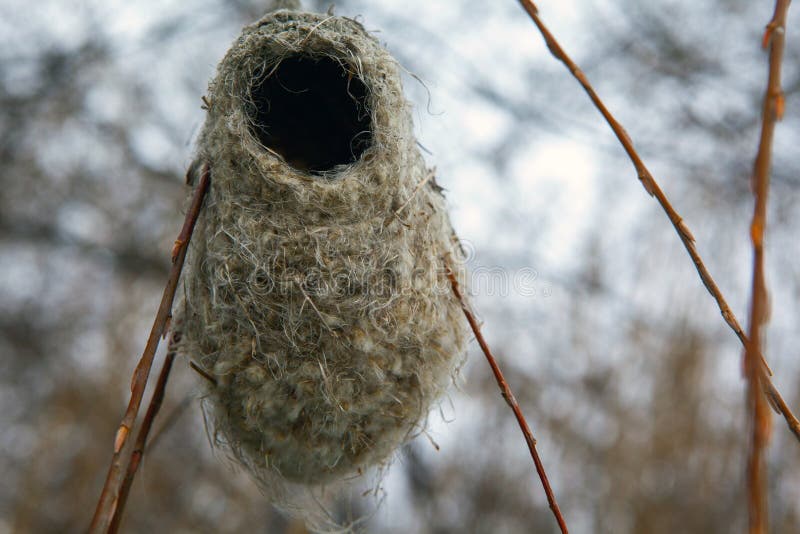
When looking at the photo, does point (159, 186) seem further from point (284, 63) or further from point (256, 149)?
point (256, 149)

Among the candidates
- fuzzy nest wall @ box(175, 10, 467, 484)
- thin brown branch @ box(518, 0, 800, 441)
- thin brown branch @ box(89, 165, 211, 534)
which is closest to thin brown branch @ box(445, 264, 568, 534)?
fuzzy nest wall @ box(175, 10, 467, 484)

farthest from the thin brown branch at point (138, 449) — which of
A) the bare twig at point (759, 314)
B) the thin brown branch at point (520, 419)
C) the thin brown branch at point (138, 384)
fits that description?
the bare twig at point (759, 314)

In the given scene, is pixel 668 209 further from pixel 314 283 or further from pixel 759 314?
pixel 314 283

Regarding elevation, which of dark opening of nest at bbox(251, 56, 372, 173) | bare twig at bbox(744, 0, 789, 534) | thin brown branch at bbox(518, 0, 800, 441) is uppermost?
dark opening of nest at bbox(251, 56, 372, 173)

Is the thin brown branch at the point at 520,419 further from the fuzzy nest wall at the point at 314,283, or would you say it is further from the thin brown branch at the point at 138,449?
the thin brown branch at the point at 138,449

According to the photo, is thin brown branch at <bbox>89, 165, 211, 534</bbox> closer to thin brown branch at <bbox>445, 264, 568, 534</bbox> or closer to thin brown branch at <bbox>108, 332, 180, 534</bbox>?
thin brown branch at <bbox>108, 332, 180, 534</bbox>

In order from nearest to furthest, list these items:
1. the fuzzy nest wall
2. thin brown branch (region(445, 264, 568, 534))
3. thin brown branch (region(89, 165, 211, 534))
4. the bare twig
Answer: the bare twig, thin brown branch (region(89, 165, 211, 534)), thin brown branch (region(445, 264, 568, 534)), the fuzzy nest wall
